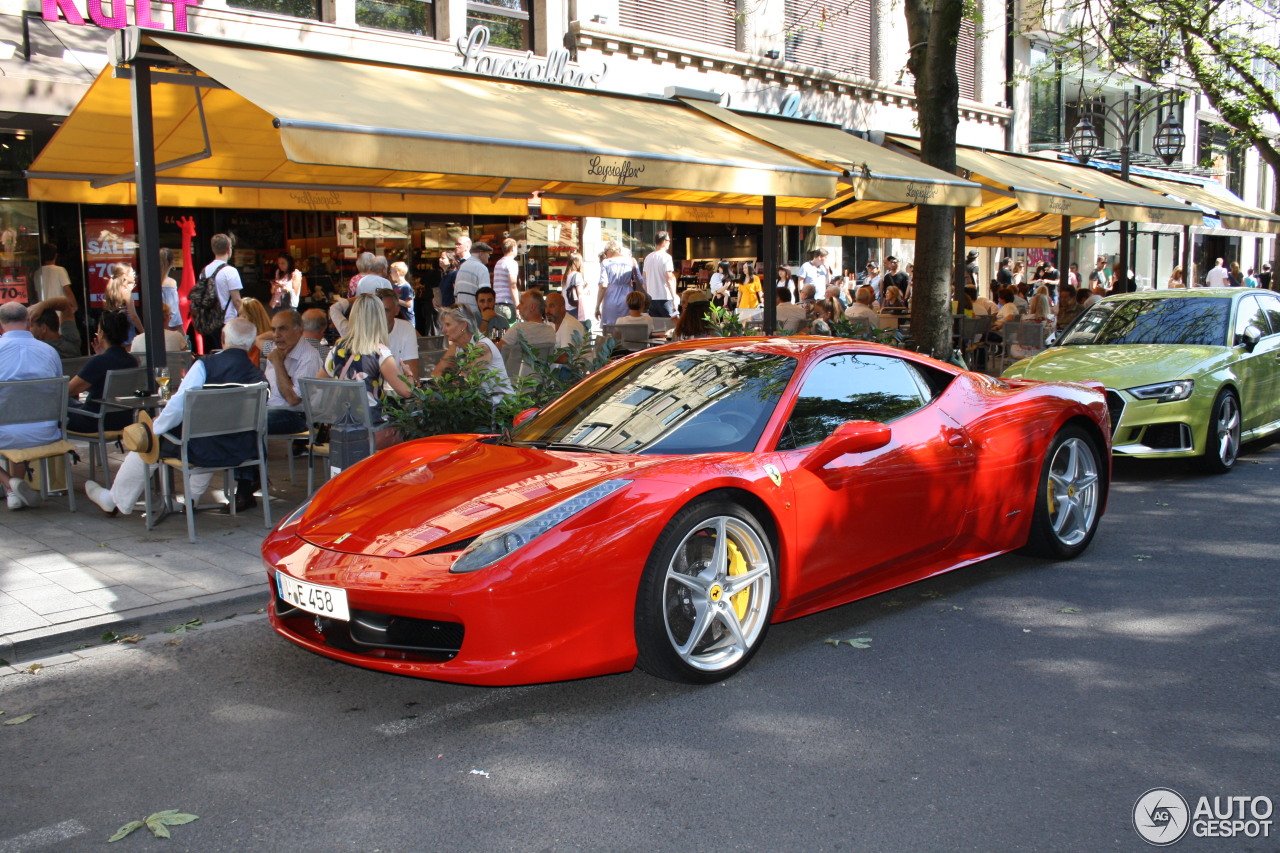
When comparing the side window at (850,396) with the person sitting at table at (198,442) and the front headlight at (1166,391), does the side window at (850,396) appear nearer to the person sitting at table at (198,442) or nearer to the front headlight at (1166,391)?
the front headlight at (1166,391)

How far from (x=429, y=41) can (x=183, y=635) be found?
12.6 m

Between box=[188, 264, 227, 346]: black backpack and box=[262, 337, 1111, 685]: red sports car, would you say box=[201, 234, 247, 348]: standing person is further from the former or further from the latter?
box=[262, 337, 1111, 685]: red sports car

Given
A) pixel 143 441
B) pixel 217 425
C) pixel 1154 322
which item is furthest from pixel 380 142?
pixel 1154 322

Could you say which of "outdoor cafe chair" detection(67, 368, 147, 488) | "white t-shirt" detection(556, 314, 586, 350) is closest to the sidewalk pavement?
"outdoor cafe chair" detection(67, 368, 147, 488)

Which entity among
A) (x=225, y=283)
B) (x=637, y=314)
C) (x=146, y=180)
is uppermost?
(x=146, y=180)

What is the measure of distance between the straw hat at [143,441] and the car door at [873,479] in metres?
4.67

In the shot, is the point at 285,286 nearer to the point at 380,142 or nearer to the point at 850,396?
the point at 380,142

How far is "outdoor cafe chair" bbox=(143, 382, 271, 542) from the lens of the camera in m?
6.88

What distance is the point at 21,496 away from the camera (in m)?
7.77

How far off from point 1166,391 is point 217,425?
7023 mm

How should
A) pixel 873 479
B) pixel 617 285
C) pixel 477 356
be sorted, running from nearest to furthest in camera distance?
pixel 873 479 < pixel 477 356 < pixel 617 285

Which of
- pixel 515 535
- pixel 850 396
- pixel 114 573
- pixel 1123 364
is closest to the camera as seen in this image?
pixel 515 535

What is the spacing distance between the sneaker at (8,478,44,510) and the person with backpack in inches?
112

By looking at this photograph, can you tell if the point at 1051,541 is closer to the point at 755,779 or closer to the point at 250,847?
the point at 755,779
